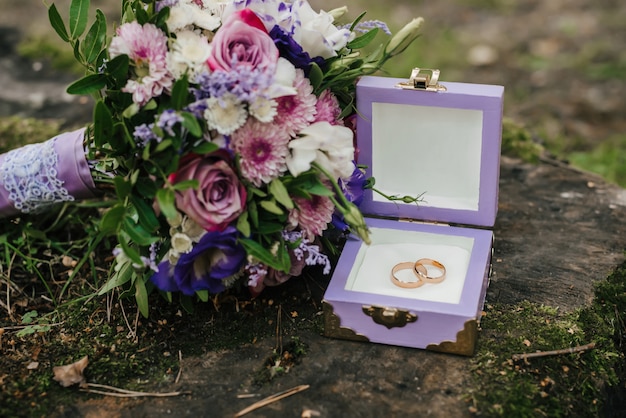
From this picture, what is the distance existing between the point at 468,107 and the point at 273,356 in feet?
2.49

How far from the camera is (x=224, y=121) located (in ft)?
5.62

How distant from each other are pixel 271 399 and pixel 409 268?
513 millimetres

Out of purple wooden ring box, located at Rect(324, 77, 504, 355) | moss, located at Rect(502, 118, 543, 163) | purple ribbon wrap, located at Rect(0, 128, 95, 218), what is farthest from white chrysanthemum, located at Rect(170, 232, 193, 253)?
moss, located at Rect(502, 118, 543, 163)

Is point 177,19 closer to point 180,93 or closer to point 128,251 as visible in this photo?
point 180,93

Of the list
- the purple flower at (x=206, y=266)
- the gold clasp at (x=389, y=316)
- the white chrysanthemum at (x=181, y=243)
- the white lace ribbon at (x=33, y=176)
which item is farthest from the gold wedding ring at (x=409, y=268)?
the white lace ribbon at (x=33, y=176)

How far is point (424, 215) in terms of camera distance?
2.16 meters

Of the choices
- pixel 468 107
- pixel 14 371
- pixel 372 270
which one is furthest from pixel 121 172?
pixel 468 107

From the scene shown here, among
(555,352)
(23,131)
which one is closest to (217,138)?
(555,352)

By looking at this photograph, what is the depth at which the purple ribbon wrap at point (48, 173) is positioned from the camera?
2.08 m

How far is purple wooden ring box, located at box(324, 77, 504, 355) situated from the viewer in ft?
5.95

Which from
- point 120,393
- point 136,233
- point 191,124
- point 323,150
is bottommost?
point 120,393

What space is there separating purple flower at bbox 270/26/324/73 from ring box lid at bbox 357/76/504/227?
8.8 inches

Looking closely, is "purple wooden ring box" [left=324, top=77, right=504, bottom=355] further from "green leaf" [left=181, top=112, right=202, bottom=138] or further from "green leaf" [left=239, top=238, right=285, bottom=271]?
"green leaf" [left=181, top=112, right=202, bottom=138]

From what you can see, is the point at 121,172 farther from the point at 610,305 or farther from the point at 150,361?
the point at 610,305
